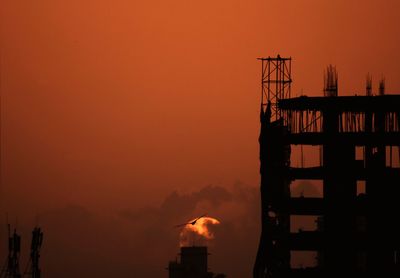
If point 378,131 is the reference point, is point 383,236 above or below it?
below

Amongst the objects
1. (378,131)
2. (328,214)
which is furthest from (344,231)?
(378,131)

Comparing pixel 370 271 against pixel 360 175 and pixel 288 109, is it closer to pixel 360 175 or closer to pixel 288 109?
pixel 360 175

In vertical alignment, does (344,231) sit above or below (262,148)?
below

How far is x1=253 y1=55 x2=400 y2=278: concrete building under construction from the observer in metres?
109

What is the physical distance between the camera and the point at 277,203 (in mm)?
108875

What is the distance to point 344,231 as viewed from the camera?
110 m

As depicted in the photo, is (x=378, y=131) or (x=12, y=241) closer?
(x=378, y=131)

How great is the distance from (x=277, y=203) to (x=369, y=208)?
780cm

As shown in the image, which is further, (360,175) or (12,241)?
(12,241)

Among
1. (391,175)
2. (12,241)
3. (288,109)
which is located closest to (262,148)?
(288,109)

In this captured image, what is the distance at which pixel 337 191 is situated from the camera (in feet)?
359

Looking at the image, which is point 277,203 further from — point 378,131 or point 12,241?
point 12,241

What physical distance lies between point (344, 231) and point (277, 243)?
5932 millimetres

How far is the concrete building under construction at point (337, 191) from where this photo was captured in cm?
10881
